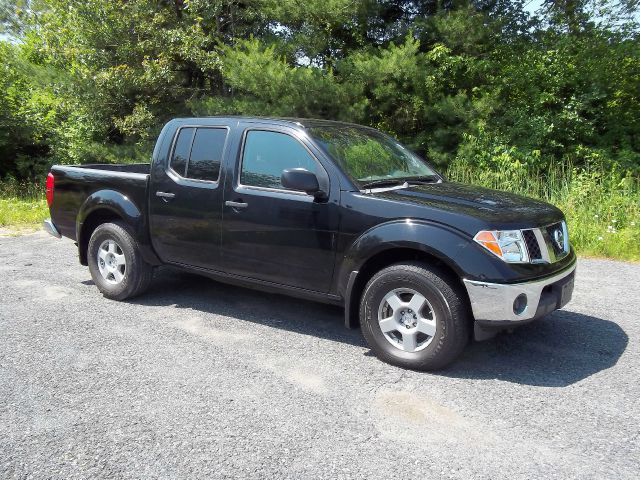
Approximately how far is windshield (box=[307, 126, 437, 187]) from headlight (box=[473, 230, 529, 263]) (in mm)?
1100

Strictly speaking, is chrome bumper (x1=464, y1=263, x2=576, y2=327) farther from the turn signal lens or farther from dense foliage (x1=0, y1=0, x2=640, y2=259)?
dense foliage (x1=0, y1=0, x2=640, y2=259)

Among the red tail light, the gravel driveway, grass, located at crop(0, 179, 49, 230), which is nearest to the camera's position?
the gravel driveway

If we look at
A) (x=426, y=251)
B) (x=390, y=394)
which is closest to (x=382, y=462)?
(x=390, y=394)

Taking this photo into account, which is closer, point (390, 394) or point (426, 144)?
point (390, 394)

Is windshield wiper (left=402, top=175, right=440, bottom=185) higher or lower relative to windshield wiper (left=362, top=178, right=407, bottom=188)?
higher

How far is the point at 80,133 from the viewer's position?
54.8 ft

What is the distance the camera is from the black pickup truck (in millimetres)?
3936

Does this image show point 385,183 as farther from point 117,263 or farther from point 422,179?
point 117,263

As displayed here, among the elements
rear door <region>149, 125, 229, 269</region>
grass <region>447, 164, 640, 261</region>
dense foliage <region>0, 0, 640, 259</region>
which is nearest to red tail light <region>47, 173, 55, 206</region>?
rear door <region>149, 125, 229, 269</region>

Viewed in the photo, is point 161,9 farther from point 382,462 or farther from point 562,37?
point 382,462

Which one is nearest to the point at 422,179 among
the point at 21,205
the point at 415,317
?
the point at 415,317

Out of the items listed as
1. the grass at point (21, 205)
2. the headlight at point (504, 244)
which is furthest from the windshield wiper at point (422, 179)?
the grass at point (21, 205)

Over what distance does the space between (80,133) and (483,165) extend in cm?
1159

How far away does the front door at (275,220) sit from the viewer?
452 cm
